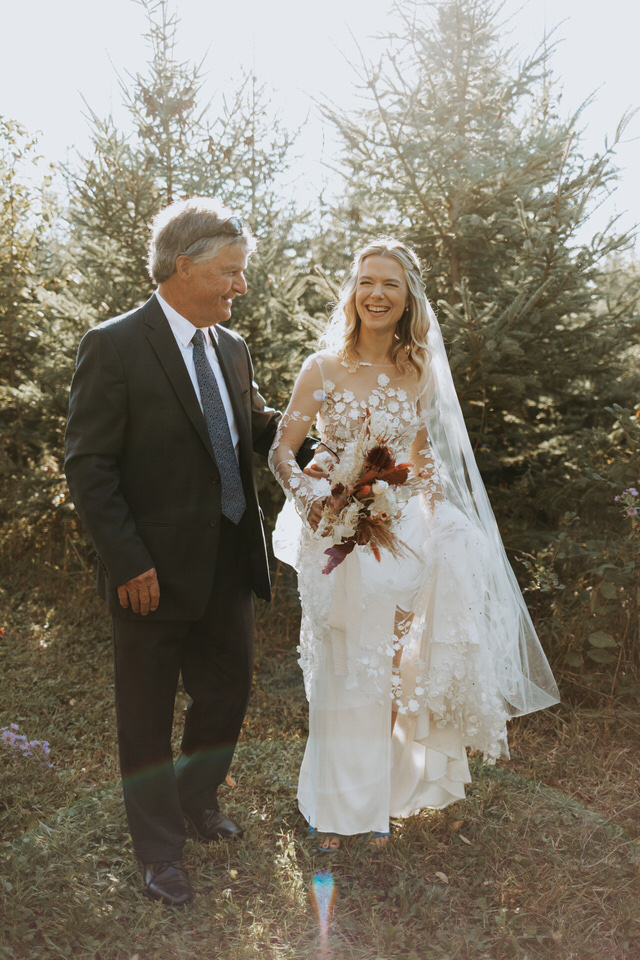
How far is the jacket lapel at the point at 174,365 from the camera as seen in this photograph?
8.53 ft

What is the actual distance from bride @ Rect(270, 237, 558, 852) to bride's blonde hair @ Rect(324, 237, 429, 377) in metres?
0.01

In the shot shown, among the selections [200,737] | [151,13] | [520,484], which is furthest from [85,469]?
[151,13]

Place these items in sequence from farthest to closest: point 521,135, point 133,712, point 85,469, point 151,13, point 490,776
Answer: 1. point 151,13
2. point 521,135
3. point 490,776
4. point 133,712
5. point 85,469

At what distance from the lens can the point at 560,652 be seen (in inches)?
172

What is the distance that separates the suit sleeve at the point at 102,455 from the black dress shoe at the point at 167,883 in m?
1.13

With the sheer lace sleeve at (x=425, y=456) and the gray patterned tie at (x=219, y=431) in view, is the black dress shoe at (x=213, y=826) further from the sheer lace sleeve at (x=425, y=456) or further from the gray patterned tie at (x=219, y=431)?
the sheer lace sleeve at (x=425, y=456)

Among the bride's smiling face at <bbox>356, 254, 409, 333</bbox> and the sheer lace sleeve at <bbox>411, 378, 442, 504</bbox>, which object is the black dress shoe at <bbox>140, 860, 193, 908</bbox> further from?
the bride's smiling face at <bbox>356, 254, 409, 333</bbox>

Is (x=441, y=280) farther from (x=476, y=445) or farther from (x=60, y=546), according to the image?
(x=60, y=546)

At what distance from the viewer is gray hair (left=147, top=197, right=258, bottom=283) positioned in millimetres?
2609

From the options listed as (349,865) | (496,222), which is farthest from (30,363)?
(349,865)

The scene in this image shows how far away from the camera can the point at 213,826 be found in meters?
3.06

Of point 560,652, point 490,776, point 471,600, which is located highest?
point 471,600

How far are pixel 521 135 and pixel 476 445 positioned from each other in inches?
82.8

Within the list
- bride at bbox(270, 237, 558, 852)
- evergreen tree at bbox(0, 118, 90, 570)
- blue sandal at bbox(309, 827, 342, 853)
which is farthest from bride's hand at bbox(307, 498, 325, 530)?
evergreen tree at bbox(0, 118, 90, 570)
